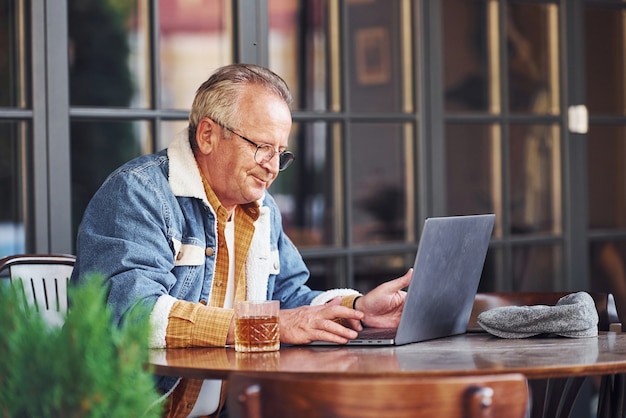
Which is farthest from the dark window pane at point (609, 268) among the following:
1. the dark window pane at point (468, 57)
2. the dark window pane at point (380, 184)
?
the dark window pane at point (380, 184)

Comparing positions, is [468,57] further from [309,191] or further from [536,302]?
[536,302]

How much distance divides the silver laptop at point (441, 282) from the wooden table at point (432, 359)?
0.04 m

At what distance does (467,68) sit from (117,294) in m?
2.70

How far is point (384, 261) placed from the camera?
4332 millimetres

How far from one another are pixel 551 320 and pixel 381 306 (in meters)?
0.37

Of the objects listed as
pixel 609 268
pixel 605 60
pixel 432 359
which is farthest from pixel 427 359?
pixel 605 60

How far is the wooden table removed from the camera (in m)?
1.90

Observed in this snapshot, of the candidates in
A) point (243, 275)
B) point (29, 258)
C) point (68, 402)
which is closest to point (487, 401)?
point (68, 402)

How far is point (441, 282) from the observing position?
2.29 meters

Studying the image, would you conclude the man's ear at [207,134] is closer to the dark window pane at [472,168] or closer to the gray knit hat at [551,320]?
the gray knit hat at [551,320]

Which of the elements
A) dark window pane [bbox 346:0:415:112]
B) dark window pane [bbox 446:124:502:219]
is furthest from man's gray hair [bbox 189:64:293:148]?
dark window pane [bbox 446:124:502:219]

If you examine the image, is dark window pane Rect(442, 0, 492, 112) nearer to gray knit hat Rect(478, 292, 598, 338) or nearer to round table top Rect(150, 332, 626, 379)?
gray knit hat Rect(478, 292, 598, 338)

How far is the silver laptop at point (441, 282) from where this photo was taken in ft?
7.11

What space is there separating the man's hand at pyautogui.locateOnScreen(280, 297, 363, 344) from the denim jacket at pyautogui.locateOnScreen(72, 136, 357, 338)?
0.25 m
